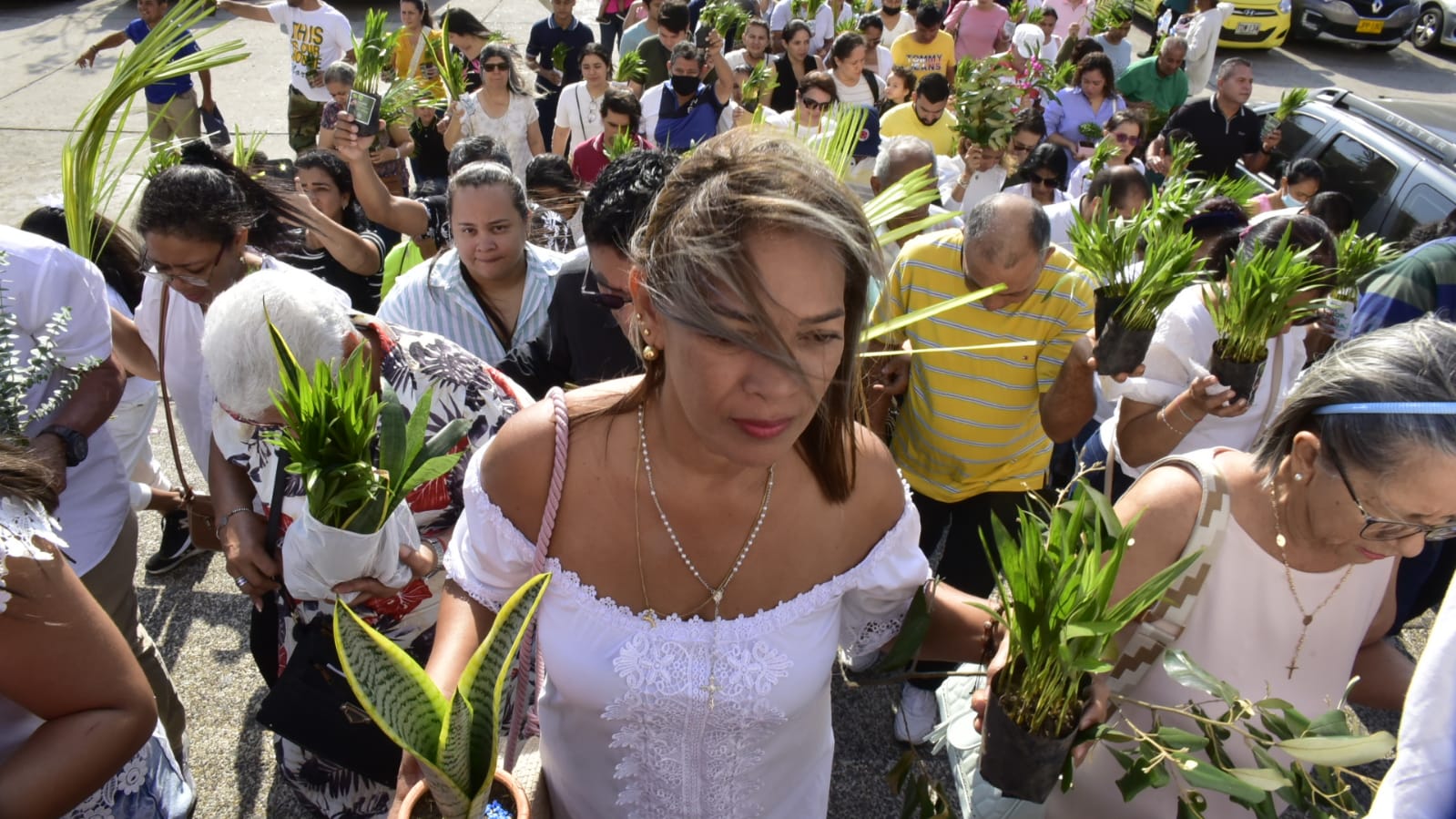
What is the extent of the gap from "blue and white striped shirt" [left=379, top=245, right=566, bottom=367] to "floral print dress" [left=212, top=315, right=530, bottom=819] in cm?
91

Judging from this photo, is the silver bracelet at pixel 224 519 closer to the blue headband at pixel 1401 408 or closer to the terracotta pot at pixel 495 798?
the terracotta pot at pixel 495 798

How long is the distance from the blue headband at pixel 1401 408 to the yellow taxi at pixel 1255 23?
1451 centimetres

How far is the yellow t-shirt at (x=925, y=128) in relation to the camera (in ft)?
21.2

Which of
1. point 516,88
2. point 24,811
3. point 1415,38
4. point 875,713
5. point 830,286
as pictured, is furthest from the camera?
point 1415,38

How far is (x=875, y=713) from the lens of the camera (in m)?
3.70

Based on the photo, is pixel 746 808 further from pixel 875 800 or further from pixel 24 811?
pixel 875 800

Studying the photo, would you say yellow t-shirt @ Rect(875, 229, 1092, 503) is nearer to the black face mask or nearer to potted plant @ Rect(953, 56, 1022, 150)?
potted plant @ Rect(953, 56, 1022, 150)

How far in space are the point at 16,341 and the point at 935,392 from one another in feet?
9.49

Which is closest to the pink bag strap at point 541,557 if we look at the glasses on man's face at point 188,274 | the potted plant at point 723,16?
the glasses on man's face at point 188,274

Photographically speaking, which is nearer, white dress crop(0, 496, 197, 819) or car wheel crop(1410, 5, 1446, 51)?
white dress crop(0, 496, 197, 819)

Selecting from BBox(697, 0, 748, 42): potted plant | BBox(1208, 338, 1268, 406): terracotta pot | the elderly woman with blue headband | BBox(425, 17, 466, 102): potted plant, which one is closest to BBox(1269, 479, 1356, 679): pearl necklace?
the elderly woman with blue headband

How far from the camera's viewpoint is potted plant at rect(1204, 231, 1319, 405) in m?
2.64

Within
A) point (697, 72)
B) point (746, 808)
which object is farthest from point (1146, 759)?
point (697, 72)

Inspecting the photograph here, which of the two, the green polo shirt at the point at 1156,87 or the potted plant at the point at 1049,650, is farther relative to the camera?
the green polo shirt at the point at 1156,87
